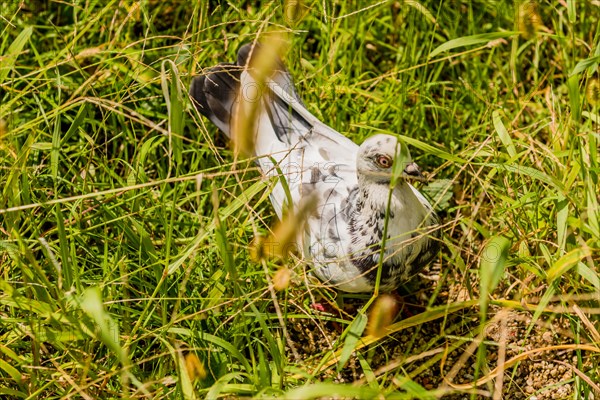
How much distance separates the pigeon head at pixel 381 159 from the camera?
257cm

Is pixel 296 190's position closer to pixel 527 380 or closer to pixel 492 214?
pixel 492 214

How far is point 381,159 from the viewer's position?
2.59 m

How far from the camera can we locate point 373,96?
3201 millimetres

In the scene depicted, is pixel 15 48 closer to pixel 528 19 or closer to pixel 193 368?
pixel 193 368

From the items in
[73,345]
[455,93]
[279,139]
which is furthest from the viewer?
[455,93]

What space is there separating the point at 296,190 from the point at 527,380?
1.04 m

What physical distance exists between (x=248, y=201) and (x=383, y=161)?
46 cm

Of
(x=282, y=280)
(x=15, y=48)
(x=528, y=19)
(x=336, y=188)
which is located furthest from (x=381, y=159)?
(x=15, y=48)

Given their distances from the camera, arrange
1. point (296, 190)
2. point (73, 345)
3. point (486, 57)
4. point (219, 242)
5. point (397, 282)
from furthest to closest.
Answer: point (486, 57), point (296, 190), point (397, 282), point (73, 345), point (219, 242)

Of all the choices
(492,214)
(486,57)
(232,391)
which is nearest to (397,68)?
(486,57)

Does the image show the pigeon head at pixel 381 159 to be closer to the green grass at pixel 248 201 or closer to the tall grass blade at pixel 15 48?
the green grass at pixel 248 201

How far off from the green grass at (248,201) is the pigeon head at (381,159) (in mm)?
91

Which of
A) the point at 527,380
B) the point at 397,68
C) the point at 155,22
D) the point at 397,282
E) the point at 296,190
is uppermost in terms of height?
the point at 155,22

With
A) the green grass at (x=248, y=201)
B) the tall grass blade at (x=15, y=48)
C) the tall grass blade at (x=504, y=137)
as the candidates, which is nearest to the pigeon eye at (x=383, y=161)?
the green grass at (x=248, y=201)
